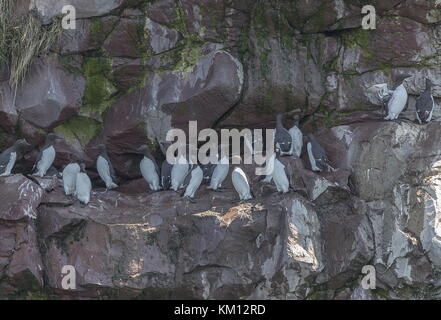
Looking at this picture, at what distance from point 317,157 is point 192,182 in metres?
1.64

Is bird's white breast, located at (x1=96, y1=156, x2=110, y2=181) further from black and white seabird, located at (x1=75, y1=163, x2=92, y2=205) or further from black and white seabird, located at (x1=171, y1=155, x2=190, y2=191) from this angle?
black and white seabird, located at (x1=171, y1=155, x2=190, y2=191)

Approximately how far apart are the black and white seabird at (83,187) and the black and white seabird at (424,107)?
13.9 ft

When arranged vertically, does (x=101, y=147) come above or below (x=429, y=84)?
below

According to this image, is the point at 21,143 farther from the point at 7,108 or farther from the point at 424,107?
the point at 424,107

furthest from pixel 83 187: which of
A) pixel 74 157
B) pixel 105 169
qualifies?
pixel 74 157

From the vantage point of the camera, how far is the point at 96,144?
41.7 ft

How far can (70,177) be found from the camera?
38.7 ft

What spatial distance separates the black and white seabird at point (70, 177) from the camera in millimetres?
11664

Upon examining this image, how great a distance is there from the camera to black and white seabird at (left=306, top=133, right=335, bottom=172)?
1207 cm

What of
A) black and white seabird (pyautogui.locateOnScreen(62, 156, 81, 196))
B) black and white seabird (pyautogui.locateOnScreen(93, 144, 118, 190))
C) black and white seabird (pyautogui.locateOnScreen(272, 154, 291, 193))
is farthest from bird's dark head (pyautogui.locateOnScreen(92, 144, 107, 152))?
black and white seabird (pyautogui.locateOnScreen(272, 154, 291, 193))

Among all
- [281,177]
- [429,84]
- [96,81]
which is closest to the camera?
[281,177]

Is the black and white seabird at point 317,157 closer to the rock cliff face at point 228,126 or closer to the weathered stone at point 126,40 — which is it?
the rock cliff face at point 228,126

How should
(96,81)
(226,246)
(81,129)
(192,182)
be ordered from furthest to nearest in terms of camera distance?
(81,129)
(96,81)
(192,182)
(226,246)

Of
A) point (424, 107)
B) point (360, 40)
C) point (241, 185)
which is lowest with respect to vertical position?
point (241, 185)
